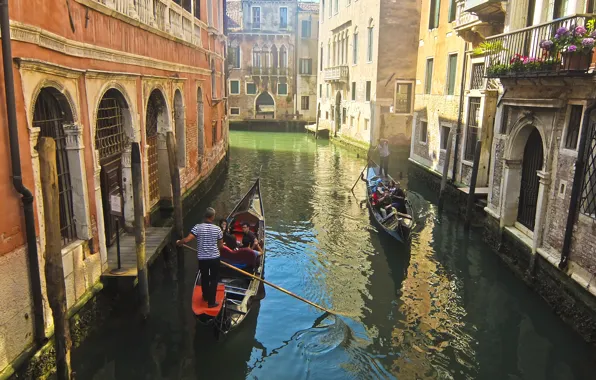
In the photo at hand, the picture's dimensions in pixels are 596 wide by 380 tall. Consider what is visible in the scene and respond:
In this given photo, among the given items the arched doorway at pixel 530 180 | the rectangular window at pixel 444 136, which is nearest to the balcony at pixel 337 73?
the rectangular window at pixel 444 136

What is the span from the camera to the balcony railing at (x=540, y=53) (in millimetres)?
5797

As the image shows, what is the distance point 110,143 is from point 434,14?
10434 mm

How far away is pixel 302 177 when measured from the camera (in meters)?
15.9

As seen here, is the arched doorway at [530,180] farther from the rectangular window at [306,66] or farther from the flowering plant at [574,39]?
the rectangular window at [306,66]

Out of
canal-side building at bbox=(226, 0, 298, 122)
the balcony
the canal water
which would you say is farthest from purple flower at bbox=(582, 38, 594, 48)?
canal-side building at bbox=(226, 0, 298, 122)

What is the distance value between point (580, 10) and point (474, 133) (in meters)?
5.27

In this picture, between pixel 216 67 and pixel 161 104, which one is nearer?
pixel 161 104

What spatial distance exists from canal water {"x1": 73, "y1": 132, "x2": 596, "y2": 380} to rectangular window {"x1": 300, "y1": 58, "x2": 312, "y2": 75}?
24517 mm

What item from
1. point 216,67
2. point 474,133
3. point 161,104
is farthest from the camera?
point 216,67

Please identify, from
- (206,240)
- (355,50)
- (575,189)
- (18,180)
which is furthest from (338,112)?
(18,180)

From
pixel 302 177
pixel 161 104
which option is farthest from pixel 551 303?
pixel 302 177

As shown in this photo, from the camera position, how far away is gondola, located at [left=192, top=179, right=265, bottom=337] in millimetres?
5160

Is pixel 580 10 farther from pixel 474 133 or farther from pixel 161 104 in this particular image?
pixel 161 104

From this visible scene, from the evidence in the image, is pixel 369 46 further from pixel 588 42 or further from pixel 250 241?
pixel 250 241
